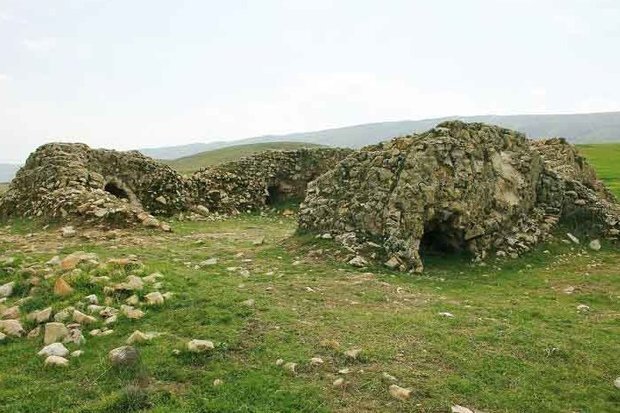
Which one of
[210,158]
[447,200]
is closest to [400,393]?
[447,200]

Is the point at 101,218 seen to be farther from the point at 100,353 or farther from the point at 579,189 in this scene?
the point at 579,189

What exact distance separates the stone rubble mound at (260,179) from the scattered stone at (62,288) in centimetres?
1495

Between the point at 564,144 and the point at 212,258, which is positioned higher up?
the point at 564,144

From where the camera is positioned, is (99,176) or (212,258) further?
(99,176)

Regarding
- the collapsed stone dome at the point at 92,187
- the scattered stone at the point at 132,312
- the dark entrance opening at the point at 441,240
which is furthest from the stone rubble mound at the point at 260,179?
the scattered stone at the point at 132,312

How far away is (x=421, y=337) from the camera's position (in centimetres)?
802

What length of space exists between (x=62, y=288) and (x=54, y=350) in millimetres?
1997

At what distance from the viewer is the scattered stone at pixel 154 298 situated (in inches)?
347

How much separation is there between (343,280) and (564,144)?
1351 cm

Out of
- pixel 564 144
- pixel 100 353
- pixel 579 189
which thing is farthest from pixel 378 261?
pixel 564 144

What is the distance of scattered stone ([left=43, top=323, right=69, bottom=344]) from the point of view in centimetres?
765

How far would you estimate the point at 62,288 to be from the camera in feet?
29.8

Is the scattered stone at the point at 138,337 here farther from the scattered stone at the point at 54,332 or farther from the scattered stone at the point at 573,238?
the scattered stone at the point at 573,238

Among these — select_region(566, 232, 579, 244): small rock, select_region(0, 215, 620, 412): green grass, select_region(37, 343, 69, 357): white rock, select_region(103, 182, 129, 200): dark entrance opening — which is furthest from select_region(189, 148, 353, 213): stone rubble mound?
select_region(37, 343, 69, 357): white rock
